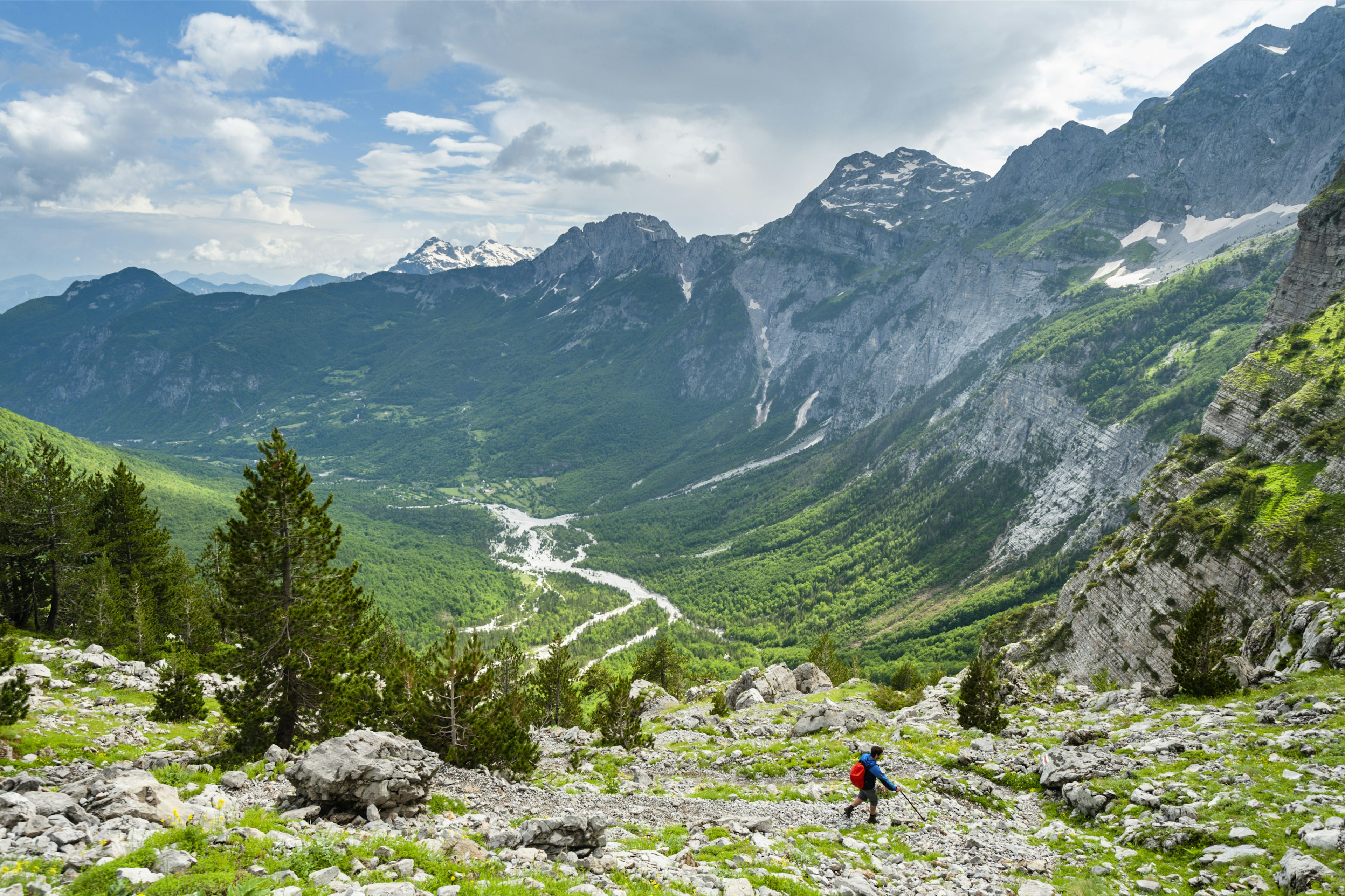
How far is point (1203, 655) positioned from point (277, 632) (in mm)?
47000

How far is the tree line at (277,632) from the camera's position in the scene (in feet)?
86.5

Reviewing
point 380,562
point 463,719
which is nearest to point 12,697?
point 463,719

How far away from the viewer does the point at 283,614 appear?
26.3 metres

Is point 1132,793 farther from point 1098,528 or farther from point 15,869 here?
point 1098,528

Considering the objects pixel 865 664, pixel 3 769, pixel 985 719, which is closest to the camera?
pixel 3 769

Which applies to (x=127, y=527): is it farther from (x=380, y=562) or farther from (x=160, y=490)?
(x=160, y=490)

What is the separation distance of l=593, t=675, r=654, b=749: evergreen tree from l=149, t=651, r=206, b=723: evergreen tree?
75.6 ft

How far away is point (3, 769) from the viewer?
19156 millimetres

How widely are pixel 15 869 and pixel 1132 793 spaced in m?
29.9

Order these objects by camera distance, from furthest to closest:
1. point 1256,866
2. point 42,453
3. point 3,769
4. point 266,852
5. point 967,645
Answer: point 967,645, point 42,453, point 3,769, point 1256,866, point 266,852

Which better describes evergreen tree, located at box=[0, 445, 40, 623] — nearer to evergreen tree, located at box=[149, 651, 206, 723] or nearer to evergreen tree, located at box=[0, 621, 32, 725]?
evergreen tree, located at box=[0, 621, 32, 725]

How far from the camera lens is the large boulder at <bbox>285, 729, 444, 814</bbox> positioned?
18.3m

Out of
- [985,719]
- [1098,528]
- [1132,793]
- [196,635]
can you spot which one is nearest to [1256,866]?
[1132,793]

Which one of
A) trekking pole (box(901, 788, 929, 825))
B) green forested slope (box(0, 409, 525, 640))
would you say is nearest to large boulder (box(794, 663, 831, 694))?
trekking pole (box(901, 788, 929, 825))
